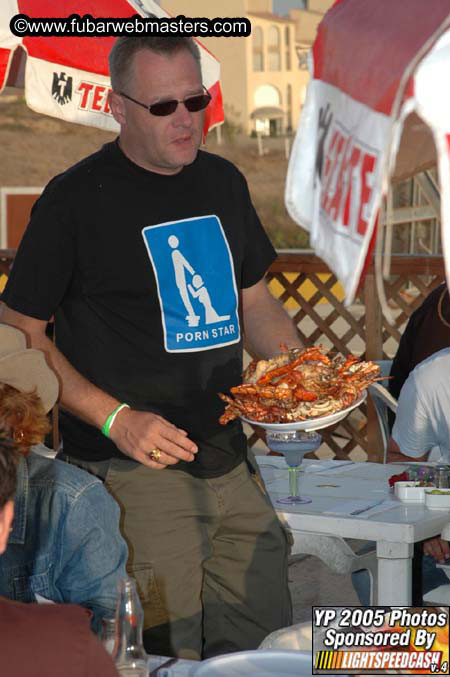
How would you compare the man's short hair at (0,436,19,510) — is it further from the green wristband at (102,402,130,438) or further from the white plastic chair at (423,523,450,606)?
the white plastic chair at (423,523,450,606)

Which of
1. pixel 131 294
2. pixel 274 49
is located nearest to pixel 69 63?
pixel 131 294

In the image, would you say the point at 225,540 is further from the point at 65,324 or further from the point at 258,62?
the point at 258,62

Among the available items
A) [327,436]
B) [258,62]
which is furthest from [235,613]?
[258,62]

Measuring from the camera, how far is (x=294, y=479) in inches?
117

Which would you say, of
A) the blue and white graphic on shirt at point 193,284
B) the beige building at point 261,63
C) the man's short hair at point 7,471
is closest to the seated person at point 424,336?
the blue and white graphic on shirt at point 193,284

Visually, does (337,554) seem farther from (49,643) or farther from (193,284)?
(49,643)

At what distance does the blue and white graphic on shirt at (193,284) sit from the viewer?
2.52 m

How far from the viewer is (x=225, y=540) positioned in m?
2.61

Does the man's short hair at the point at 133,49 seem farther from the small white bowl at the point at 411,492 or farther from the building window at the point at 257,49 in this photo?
the building window at the point at 257,49

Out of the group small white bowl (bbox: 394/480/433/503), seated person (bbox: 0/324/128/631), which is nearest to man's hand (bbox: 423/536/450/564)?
small white bowl (bbox: 394/480/433/503)

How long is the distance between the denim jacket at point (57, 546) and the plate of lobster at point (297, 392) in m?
0.58

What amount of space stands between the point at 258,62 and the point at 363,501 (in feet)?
81.0

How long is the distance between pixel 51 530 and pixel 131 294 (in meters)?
0.67

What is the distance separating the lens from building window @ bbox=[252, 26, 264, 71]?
86.6ft
